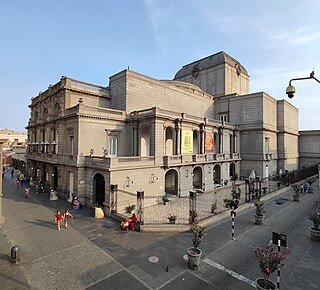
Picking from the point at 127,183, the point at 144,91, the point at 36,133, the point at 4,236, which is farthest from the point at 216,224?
the point at 36,133

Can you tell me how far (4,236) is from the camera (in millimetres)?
13062

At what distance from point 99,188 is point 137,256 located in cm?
1089

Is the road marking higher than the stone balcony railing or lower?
lower

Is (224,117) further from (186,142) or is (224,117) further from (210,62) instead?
(186,142)

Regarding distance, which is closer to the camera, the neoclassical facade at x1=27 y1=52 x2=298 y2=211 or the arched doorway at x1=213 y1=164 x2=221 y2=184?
the neoclassical facade at x1=27 y1=52 x2=298 y2=211

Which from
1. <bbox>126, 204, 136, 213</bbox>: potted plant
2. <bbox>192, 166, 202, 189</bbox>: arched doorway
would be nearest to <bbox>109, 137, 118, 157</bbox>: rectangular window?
<bbox>126, 204, 136, 213</bbox>: potted plant

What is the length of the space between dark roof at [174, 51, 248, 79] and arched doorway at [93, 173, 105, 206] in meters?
36.7

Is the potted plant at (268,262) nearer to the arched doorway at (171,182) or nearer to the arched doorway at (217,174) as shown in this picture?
the arched doorway at (171,182)

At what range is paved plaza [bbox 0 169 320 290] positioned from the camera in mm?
8539

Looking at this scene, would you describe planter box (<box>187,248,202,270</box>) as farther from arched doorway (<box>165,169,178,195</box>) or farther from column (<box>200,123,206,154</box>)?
column (<box>200,123,206,154</box>)

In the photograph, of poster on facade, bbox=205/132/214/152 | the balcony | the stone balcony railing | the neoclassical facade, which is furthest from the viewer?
poster on facade, bbox=205/132/214/152

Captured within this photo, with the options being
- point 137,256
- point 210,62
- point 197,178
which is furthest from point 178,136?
point 210,62

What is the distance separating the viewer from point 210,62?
45.7 metres

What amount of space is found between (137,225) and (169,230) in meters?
2.31
